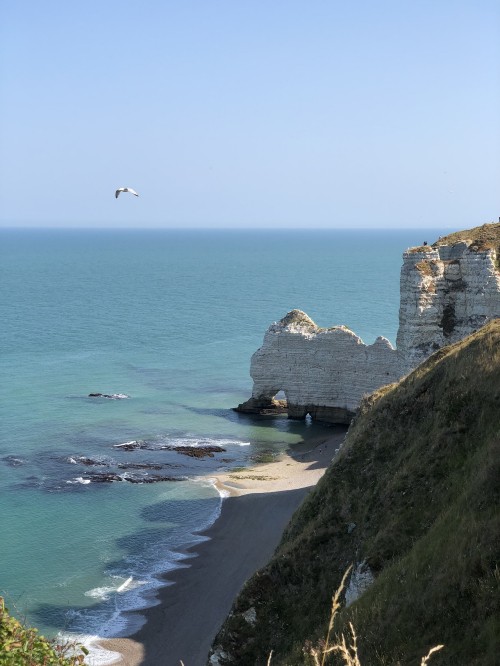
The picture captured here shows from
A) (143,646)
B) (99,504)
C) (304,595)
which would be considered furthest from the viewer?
(99,504)

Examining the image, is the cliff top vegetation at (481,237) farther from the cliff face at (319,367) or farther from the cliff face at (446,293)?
the cliff face at (319,367)

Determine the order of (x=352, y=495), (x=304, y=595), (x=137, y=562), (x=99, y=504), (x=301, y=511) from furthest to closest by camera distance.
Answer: (x=99, y=504) → (x=137, y=562) → (x=301, y=511) → (x=352, y=495) → (x=304, y=595)

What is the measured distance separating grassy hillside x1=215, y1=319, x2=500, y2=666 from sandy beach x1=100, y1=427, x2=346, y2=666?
7860mm

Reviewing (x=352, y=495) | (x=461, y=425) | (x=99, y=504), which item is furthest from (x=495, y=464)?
(x=99, y=504)

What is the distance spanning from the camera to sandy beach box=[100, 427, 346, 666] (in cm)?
3000

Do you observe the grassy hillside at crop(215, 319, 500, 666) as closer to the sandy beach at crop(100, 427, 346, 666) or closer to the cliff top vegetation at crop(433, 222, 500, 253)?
the sandy beach at crop(100, 427, 346, 666)

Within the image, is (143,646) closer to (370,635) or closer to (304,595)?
(304,595)

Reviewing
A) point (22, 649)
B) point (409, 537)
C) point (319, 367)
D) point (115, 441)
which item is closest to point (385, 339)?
point (319, 367)

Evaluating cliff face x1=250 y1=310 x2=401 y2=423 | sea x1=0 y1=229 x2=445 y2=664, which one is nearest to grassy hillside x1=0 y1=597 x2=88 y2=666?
sea x1=0 y1=229 x2=445 y2=664

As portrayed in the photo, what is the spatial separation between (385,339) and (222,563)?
25.4 meters

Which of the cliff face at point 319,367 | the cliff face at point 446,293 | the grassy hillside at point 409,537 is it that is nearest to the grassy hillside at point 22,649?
the grassy hillside at point 409,537

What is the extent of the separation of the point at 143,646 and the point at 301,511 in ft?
30.9

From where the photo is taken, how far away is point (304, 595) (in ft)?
69.9

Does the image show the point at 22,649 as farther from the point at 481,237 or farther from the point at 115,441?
the point at 115,441
